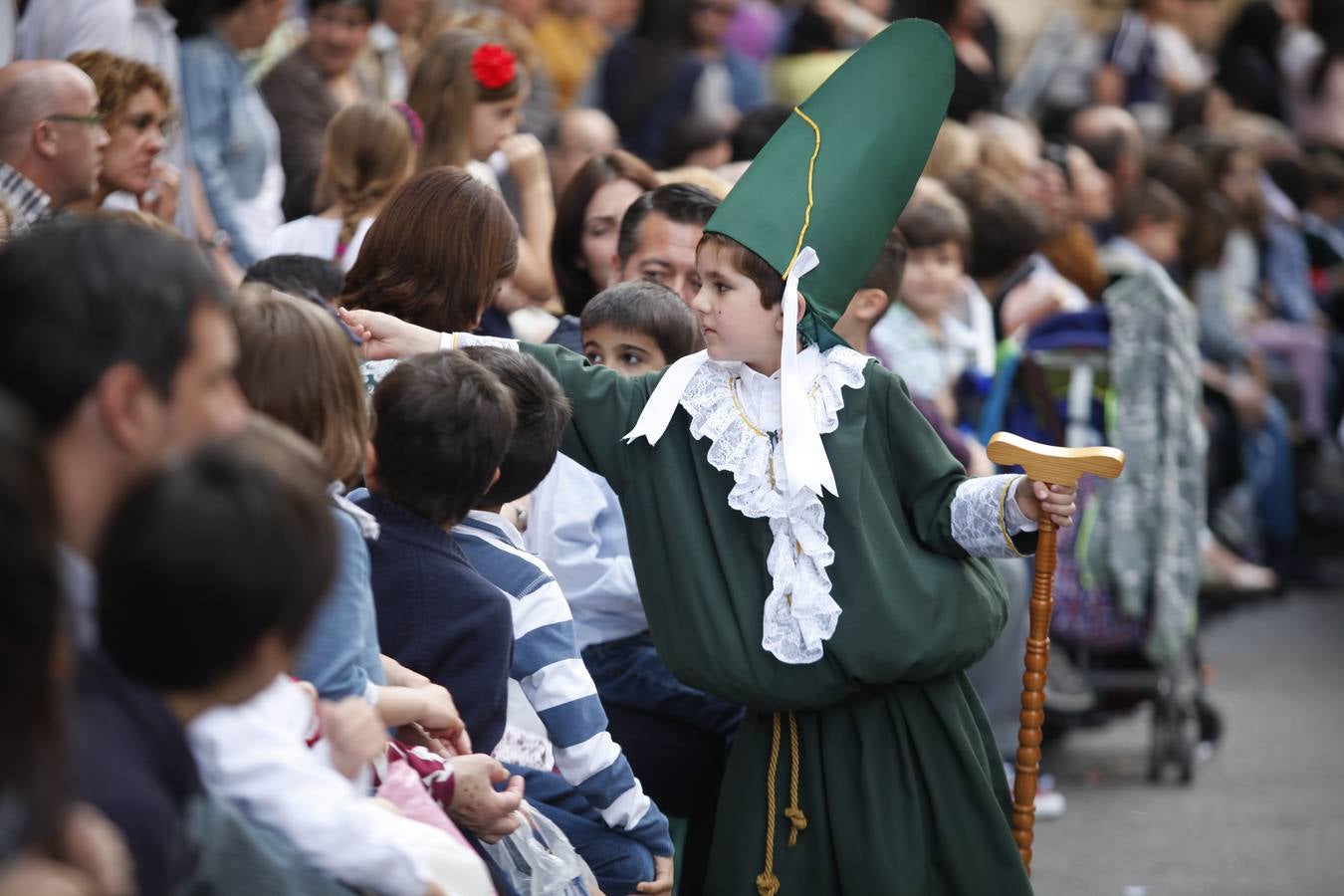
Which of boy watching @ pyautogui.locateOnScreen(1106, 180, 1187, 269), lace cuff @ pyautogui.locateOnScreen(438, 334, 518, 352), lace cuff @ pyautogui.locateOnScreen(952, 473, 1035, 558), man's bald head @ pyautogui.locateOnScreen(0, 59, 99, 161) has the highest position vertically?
lace cuff @ pyautogui.locateOnScreen(438, 334, 518, 352)

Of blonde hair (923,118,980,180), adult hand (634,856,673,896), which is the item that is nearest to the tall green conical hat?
adult hand (634,856,673,896)

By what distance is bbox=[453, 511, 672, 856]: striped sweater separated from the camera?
301 cm

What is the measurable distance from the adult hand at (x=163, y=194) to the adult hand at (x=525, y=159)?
0.98 meters

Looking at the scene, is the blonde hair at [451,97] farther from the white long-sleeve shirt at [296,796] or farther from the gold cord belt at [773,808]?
the white long-sleeve shirt at [296,796]

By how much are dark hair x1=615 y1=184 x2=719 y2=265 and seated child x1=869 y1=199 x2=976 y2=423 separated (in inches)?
66.8

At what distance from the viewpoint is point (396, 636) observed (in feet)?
9.23

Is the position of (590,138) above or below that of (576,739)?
below

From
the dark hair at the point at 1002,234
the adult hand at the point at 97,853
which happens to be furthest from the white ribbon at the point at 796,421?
the dark hair at the point at 1002,234

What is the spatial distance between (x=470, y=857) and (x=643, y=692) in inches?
58.9

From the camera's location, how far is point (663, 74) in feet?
26.5

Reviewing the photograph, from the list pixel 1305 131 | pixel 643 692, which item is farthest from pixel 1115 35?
pixel 643 692

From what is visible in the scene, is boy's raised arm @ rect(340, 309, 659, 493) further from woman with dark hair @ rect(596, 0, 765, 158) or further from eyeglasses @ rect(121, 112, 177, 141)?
woman with dark hair @ rect(596, 0, 765, 158)

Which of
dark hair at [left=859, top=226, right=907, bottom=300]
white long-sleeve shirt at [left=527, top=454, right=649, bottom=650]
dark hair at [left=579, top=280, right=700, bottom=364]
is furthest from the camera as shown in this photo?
dark hair at [left=859, top=226, right=907, bottom=300]

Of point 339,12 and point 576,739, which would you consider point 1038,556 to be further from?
point 339,12
